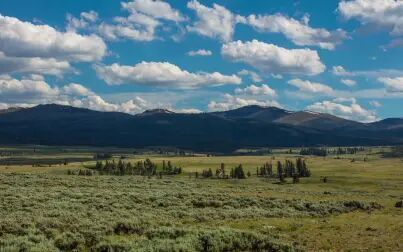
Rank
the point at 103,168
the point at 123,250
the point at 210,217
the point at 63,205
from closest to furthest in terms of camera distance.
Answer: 1. the point at 123,250
2. the point at 210,217
3. the point at 63,205
4. the point at 103,168

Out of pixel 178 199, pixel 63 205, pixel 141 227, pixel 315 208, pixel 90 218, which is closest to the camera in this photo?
pixel 141 227

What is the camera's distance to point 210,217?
4000 cm

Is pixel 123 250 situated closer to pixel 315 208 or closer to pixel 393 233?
pixel 393 233

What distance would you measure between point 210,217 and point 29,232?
48.5 feet

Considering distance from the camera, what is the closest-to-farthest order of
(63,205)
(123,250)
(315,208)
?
(123,250), (63,205), (315,208)

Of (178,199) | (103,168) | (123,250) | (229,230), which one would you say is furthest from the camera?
(103,168)

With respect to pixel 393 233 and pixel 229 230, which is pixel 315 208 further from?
pixel 229 230

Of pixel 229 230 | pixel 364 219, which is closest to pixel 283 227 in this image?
pixel 229 230

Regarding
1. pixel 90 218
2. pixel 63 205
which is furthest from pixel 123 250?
pixel 63 205

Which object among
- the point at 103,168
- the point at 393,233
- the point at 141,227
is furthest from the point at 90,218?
the point at 103,168

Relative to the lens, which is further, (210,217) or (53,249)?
(210,217)

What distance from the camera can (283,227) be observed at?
35.0 metres

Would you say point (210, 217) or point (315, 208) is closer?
point (210, 217)

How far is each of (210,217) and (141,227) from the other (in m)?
8.20
